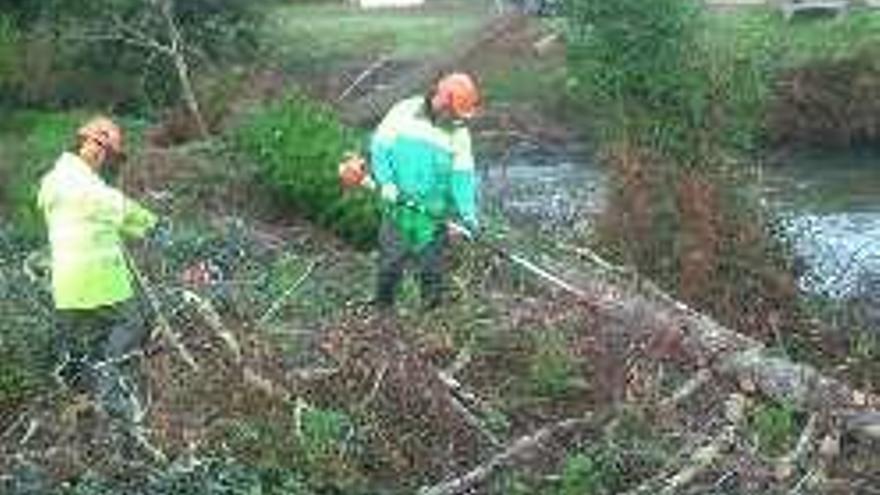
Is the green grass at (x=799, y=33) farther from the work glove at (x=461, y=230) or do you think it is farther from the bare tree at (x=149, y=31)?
the work glove at (x=461, y=230)

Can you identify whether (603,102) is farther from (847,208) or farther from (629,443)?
(629,443)

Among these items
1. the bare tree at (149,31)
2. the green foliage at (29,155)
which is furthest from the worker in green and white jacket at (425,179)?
the bare tree at (149,31)

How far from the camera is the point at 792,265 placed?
659 inches

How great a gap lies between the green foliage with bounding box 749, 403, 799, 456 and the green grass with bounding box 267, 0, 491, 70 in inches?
737

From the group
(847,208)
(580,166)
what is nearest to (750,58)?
(847,208)

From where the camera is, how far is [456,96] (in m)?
13.7

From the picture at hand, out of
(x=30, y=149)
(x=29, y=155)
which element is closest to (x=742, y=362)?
(x=29, y=155)

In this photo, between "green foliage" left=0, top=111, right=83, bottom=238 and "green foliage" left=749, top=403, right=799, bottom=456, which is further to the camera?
"green foliage" left=0, top=111, right=83, bottom=238

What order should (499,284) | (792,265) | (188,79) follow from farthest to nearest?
(188,79)
(792,265)
(499,284)

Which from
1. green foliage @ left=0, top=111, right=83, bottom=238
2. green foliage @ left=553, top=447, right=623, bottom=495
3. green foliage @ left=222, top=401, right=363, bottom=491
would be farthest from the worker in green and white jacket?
green foliage @ left=0, top=111, right=83, bottom=238

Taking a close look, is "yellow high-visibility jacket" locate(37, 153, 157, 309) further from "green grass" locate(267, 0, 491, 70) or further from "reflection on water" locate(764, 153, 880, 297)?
"green grass" locate(267, 0, 491, 70)

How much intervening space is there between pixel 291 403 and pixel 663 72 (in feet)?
31.0

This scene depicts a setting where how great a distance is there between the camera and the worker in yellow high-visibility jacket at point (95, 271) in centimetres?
1227

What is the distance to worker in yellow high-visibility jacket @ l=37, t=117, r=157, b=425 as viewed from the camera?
1227 cm
